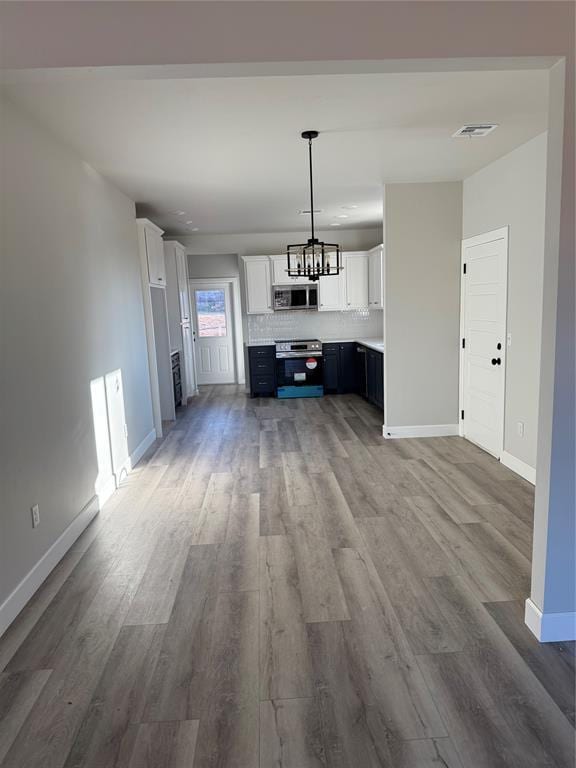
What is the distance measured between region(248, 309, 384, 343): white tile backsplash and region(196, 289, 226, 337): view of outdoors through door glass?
1018 millimetres

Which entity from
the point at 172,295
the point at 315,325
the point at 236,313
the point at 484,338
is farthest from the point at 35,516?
the point at 236,313

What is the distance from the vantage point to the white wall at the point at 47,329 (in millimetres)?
2506

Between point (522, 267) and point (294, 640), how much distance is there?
129 inches

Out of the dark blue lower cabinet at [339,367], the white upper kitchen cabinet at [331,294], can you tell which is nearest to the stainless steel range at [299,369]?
the dark blue lower cabinet at [339,367]

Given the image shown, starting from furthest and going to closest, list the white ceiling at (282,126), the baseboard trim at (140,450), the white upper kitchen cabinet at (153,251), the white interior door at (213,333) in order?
the white interior door at (213,333), the white upper kitchen cabinet at (153,251), the baseboard trim at (140,450), the white ceiling at (282,126)

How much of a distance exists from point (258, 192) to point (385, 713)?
15.3 feet

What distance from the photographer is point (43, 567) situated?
2779 mm

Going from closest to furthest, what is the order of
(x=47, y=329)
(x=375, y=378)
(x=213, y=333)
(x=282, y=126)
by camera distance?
(x=47, y=329) → (x=282, y=126) → (x=375, y=378) → (x=213, y=333)

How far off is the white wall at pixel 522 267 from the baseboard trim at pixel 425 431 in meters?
Answer: 1.03

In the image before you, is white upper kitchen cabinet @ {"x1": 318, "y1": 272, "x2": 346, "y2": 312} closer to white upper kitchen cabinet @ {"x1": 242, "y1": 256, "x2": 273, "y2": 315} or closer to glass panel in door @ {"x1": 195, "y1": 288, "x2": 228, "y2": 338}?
white upper kitchen cabinet @ {"x1": 242, "y1": 256, "x2": 273, "y2": 315}

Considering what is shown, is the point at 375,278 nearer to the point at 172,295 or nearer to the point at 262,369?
the point at 262,369

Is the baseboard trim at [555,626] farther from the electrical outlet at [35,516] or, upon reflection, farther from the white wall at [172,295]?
the white wall at [172,295]

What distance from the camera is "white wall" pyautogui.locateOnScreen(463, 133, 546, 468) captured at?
3713mm

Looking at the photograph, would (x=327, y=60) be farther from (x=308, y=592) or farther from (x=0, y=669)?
(x=0, y=669)
